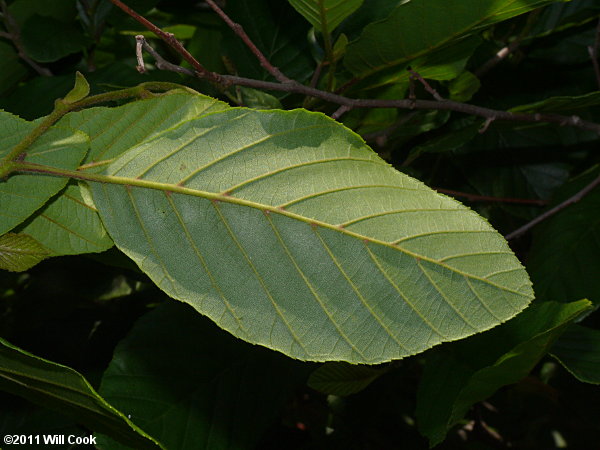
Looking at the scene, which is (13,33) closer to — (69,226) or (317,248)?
(69,226)

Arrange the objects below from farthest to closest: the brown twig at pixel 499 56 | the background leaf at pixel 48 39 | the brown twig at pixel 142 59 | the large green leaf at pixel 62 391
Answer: the brown twig at pixel 499 56, the background leaf at pixel 48 39, the brown twig at pixel 142 59, the large green leaf at pixel 62 391

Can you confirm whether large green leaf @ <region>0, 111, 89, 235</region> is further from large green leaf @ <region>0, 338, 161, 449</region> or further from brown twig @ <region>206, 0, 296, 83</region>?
brown twig @ <region>206, 0, 296, 83</region>

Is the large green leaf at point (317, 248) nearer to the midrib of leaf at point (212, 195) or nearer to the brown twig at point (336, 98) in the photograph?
the midrib of leaf at point (212, 195)

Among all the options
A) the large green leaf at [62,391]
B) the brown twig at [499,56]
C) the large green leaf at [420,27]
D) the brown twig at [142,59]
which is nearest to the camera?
the large green leaf at [62,391]

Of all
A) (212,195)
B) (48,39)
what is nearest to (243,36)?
(212,195)

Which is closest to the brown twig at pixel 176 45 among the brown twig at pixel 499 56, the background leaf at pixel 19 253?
the background leaf at pixel 19 253

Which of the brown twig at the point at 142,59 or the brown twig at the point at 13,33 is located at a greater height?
the brown twig at the point at 142,59

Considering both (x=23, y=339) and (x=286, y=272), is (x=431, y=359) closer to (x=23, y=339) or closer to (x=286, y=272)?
(x=286, y=272)

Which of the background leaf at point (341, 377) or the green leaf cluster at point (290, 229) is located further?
the background leaf at point (341, 377)
